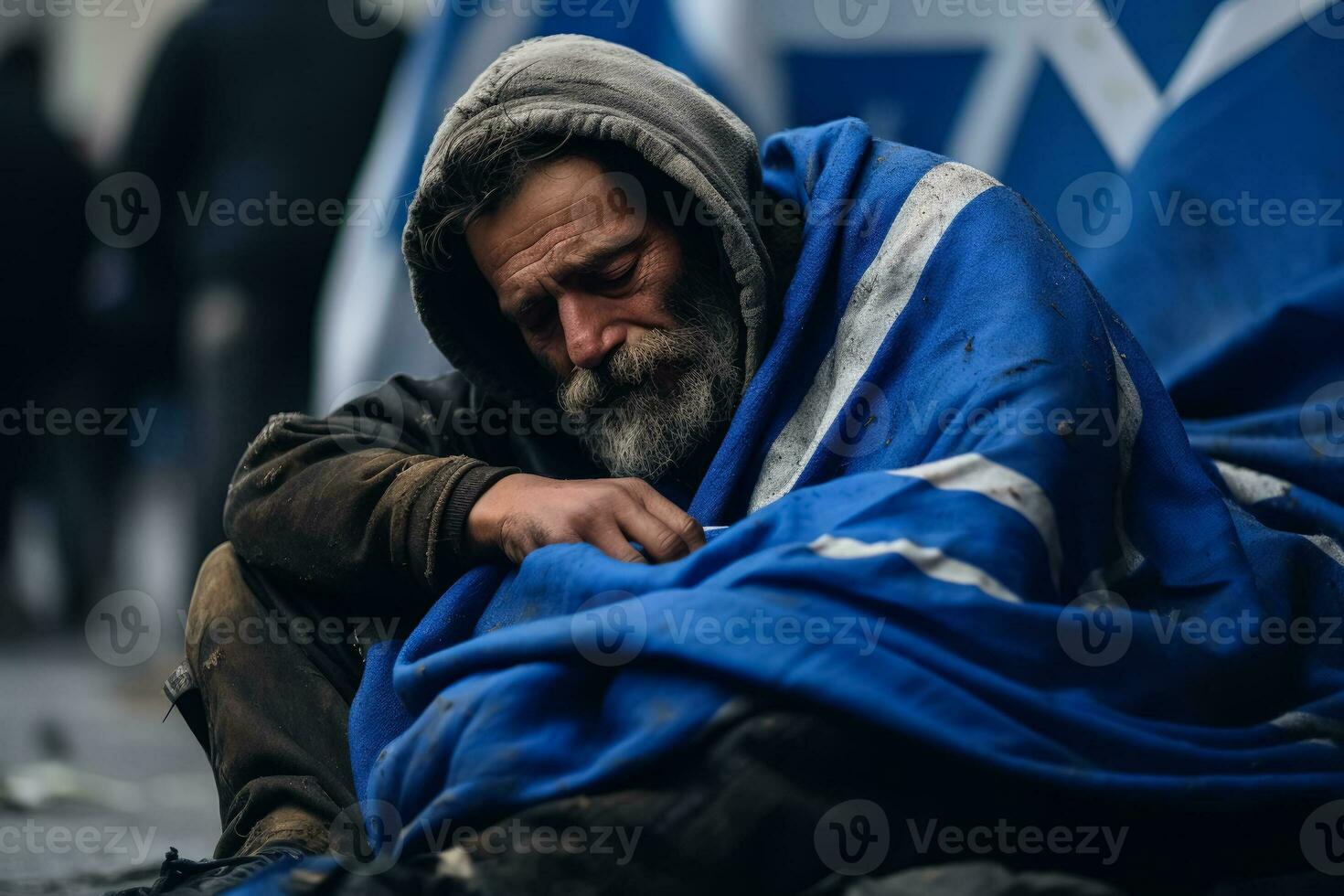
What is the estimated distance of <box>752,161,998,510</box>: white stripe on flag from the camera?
84.1 inches

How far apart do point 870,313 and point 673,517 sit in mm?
502

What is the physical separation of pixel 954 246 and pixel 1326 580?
0.78 meters

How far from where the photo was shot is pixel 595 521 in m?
1.92

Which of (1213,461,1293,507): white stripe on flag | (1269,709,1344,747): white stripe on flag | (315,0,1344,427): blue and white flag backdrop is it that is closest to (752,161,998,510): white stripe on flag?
(1269,709,1344,747): white stripe on flag

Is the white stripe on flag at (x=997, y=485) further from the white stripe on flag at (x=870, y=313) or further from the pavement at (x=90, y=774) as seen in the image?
the pavement at (x=90, y=774)

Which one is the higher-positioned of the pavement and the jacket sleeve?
the jacket sleeve

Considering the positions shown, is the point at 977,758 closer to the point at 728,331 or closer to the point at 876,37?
the point at 728,331

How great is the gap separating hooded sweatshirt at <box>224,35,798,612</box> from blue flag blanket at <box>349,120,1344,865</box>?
14 centimetres

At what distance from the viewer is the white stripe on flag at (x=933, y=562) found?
1.59m

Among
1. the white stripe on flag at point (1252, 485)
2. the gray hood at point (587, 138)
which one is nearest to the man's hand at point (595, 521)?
the gray hood at point (587, 138)

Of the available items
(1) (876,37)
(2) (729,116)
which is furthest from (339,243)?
(2) (729,116)

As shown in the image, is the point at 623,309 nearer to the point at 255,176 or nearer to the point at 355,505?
the point at 355,505

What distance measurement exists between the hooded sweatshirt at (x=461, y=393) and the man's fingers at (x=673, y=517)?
28 centimetres

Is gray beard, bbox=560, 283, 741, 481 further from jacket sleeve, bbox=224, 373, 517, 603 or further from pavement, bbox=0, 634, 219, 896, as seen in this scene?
pavement, bbox=0, 634, 219, 896
